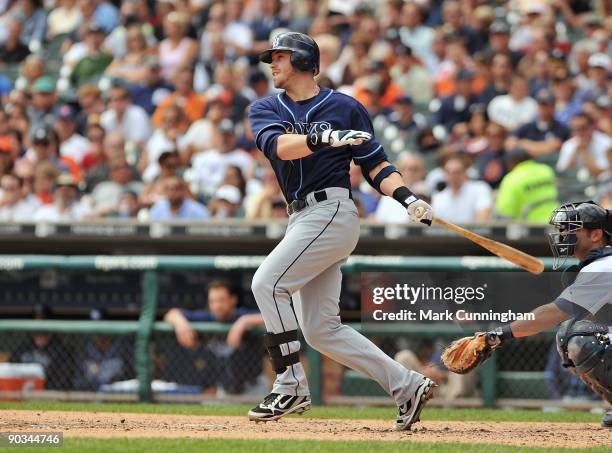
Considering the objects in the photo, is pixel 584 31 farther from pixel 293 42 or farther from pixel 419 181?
pixel 293 42

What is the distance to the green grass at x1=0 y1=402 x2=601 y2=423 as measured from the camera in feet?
23.7

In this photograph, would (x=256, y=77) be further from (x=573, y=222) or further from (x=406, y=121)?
(x=573, y=222)

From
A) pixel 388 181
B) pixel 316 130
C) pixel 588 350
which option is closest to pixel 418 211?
pixel 388 181

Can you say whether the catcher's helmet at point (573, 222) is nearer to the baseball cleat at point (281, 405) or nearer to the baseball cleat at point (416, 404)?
the baseball cleat at point (416, 404)

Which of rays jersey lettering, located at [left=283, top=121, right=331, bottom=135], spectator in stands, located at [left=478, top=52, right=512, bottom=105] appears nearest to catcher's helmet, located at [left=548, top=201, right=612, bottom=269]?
rays jersey lettering, located at [left=283, top=121, right=331, bottom=135]

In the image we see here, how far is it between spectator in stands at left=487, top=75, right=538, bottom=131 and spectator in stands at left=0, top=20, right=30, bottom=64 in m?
6.71

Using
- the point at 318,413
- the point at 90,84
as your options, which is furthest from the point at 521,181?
the point at 90,84

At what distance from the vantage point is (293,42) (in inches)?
242

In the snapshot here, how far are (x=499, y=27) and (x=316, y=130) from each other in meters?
7.47

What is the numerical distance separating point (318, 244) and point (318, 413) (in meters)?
1.90

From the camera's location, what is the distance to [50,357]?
9.16 meters

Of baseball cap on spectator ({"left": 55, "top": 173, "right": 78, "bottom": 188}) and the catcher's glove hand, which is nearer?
the catcher's glove hand

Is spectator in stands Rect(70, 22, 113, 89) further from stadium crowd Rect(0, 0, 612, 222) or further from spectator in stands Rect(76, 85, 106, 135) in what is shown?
spectator in stands Rect(76, 85, 106, 135)

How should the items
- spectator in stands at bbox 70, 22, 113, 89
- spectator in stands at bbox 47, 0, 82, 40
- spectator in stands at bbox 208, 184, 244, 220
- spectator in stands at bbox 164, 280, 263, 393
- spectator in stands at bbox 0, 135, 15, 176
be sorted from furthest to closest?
spectator in stands at bbox 47, 0, 82, 40, spectator in stands at bbox 70, 22, 113, 89, spectator in stands at bbox 0, 135, 15, 176, spectator in stands at bbox 208, 184, 244, 220, spectator in stands at bbox 164, 280, 263, 393
